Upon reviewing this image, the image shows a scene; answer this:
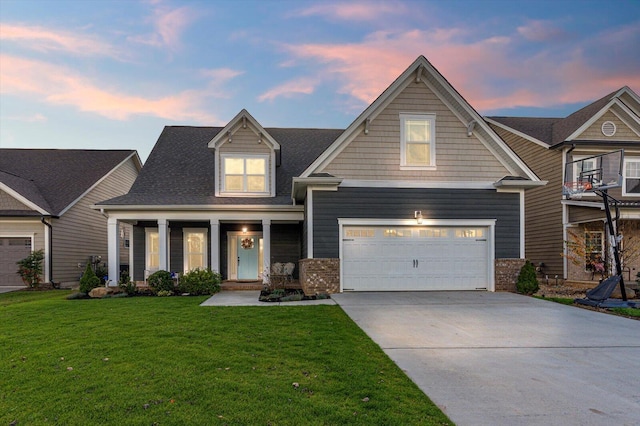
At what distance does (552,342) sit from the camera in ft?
19.3

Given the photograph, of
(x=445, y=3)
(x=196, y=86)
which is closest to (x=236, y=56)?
(x=196, y=86)

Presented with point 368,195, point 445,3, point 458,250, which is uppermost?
point 445,3

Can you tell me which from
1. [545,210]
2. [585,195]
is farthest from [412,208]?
[585,195]

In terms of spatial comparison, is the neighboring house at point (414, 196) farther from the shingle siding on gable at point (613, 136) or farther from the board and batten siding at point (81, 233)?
the shingle siding on gable at point (613, 136)

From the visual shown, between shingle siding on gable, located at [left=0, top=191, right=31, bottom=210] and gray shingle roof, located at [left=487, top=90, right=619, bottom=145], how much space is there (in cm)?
2208

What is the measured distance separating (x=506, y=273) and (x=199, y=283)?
999 cm

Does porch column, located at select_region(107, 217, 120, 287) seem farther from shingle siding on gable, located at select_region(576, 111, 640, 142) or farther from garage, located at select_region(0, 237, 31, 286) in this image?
shingle siding on gable, located at select_region(576, 111, 640, 142)

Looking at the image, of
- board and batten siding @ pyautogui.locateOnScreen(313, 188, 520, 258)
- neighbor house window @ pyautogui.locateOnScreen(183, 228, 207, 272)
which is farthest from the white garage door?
neighbor house window @ pyautogui.locateOnScreen(183, 228, 207, 272)

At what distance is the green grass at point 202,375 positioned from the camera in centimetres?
321

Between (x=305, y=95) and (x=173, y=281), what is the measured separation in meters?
14.5

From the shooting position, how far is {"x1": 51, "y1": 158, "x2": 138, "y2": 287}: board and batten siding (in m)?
15.8

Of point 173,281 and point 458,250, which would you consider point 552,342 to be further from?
point 173,281

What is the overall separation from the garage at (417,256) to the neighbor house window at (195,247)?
6.58m

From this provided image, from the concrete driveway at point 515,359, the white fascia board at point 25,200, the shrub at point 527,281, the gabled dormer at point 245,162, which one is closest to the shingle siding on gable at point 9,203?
the white fascia board at point 25,200
